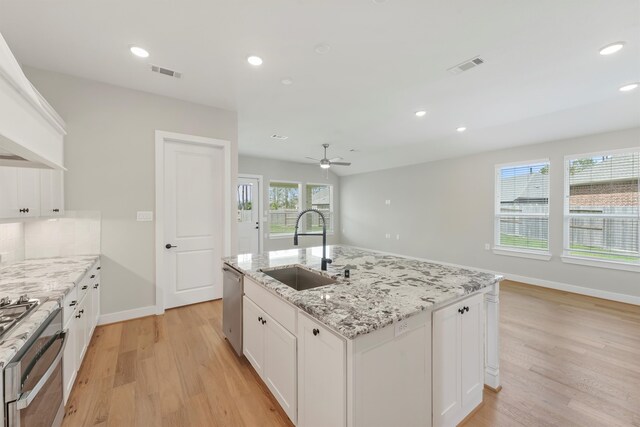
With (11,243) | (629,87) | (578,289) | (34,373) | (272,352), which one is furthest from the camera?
(578,289)

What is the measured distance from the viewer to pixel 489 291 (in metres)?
1.81

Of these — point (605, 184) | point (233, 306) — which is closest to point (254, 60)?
point (233, 306)

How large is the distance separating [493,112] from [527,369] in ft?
10.7

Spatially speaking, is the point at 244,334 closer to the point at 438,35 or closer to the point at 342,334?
the point at 342,334

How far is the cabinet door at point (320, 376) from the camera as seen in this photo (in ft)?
3.74

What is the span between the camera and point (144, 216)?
3.20m

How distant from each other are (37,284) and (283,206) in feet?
19.1

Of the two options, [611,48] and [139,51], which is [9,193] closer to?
[139,51]

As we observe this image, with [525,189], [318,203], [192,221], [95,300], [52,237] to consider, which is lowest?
[95,300]

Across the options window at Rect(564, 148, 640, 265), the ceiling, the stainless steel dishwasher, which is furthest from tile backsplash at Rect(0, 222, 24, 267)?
window at Rect(564, 148, 640, 265)

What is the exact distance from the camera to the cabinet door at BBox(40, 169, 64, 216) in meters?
2.31

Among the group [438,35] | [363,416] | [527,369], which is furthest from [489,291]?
[438,35]

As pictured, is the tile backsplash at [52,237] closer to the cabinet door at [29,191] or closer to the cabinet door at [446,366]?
the cabinet door at [29,191]

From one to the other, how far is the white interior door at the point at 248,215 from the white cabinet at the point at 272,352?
180 inches
